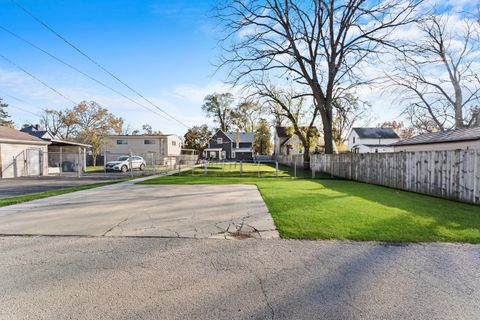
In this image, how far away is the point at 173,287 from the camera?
2.74 meters

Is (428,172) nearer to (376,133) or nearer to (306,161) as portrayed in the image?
(306,161)

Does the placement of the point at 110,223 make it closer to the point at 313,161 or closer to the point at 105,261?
the point at 105,261

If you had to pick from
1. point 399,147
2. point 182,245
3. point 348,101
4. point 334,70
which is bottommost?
point 182,245

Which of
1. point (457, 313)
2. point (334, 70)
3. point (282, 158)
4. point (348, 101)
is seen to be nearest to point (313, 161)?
point (348, 101)

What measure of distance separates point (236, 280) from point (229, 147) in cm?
5066

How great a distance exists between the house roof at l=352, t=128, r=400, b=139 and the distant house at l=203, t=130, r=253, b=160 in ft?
72.9

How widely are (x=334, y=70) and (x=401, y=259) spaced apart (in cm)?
1846

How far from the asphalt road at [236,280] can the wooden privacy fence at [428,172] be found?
187 inches

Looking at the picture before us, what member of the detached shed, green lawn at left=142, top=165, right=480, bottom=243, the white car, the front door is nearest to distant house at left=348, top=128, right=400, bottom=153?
the white car

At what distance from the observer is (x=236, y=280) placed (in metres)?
2.90

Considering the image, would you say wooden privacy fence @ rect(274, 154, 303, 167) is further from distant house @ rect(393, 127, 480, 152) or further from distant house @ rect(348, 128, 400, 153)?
distant house @ rect(348, 128, 400, 153)

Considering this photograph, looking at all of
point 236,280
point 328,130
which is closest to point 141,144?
point 328,130

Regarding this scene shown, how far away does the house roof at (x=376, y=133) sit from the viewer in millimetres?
47469

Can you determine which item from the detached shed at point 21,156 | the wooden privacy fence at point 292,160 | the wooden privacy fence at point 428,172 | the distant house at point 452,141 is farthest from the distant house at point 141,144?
the distant house at point 452,141
